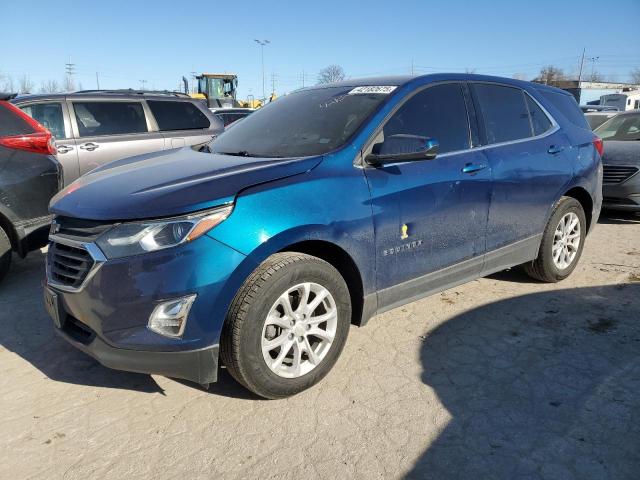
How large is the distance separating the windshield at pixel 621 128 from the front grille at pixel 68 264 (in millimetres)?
8261

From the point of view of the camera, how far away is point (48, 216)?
4.46 meters

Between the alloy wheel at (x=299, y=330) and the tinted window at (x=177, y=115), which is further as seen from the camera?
the tinted window at (x=177, y=115)

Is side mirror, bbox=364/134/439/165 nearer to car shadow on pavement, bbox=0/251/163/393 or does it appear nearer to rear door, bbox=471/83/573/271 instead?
rear door, bbox=471/83/573/271

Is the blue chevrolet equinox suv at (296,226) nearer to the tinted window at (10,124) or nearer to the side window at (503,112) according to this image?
the side window at (503,112)

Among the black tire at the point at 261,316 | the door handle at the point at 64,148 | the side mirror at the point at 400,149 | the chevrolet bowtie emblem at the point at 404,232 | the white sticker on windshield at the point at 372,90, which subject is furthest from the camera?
the door handle at the point at 64,148

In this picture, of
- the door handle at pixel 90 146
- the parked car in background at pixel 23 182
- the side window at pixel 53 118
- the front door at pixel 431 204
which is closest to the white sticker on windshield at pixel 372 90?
the front door at pixel 431 204

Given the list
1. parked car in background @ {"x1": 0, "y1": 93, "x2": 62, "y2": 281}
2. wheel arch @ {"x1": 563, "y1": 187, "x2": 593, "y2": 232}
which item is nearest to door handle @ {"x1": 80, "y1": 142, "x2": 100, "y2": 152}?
parked car in background @ {"x1": 0, "y1": 93, "x2": 62, "y2": 281}

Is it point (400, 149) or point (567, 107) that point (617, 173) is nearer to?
point (567, 107)

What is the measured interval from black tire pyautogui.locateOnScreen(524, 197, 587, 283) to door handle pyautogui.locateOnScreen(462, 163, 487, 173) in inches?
44.9

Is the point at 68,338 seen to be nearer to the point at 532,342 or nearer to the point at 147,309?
the point at 147,309

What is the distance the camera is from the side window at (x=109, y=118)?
6.30 metres

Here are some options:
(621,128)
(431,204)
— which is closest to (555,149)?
(431,204)

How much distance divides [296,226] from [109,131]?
477cm

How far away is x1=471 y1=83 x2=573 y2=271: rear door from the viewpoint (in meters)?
3.79
